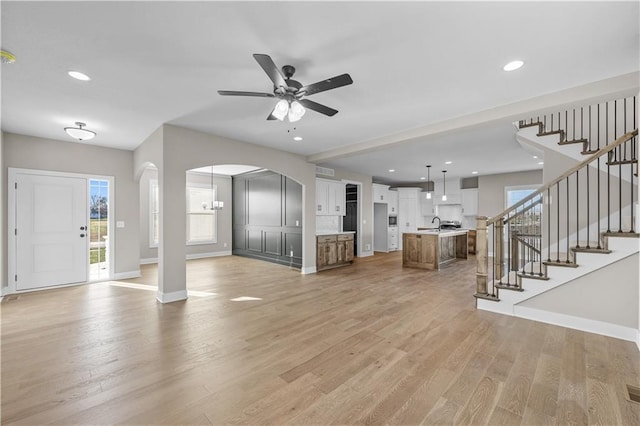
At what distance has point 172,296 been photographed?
436 cm

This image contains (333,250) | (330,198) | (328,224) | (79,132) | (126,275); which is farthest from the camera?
(328,224)

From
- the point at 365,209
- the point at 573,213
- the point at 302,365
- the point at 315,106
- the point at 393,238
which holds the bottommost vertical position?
the point at 302,365

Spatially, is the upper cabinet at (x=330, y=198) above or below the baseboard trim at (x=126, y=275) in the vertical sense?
above

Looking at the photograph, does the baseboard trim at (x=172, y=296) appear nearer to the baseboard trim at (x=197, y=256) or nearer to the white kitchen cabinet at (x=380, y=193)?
the baseboard trim at (x=197, y=256)

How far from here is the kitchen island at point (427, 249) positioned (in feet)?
22.9

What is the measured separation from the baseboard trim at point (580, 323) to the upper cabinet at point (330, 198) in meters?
5.40

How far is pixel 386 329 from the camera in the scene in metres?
3.30

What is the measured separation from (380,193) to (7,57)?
9.34 m

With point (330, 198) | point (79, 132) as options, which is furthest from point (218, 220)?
point (79, 132)

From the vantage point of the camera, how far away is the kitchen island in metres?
6.98

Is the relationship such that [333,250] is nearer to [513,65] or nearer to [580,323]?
[580,323]

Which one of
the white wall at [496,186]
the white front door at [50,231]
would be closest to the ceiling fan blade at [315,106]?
the white front door at [50,231]

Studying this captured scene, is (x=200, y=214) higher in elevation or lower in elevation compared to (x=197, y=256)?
higher

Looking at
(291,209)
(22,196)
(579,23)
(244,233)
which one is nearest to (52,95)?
(22,196)
